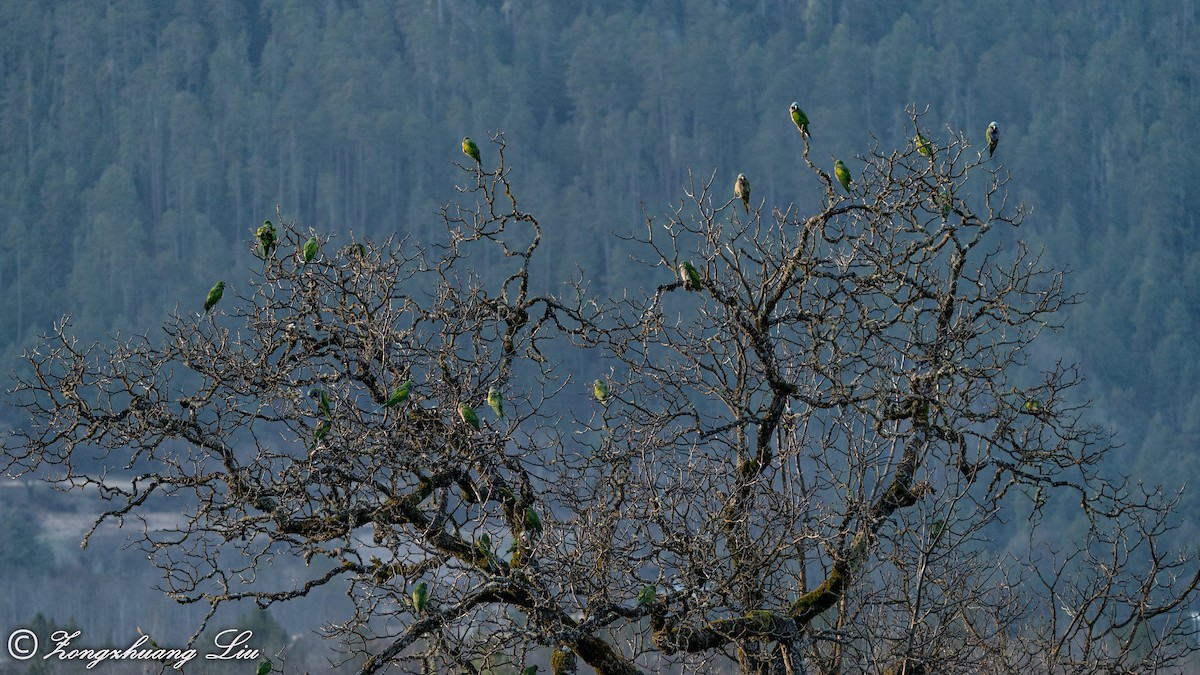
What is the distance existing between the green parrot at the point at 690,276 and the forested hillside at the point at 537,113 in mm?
76365

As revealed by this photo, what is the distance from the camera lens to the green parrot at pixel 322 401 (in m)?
6.35

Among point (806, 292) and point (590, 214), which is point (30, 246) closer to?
point (590, 214)

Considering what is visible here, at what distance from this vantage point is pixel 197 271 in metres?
86.1

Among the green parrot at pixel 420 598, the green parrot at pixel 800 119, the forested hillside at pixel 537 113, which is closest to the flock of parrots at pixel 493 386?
the green parrot at pixel 800 119

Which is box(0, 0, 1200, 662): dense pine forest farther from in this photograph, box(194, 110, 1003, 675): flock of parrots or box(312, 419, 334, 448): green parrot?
box(312, 419, 334, 448): green parrot

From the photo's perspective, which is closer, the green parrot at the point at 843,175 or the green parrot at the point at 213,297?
the green parrot at the point at 213,297

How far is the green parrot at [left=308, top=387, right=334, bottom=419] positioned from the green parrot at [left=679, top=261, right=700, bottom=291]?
1693 mm

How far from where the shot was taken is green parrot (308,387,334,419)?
6352 millimetres

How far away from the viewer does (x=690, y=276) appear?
6922mm

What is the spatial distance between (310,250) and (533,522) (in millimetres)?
1610

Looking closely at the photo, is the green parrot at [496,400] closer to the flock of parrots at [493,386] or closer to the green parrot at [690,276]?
the flock of parrots at [493,386]

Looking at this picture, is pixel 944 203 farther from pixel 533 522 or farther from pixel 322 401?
pixel 322 401

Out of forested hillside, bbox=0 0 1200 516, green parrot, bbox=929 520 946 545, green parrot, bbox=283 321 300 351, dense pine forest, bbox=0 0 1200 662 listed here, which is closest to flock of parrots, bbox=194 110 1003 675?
green parrot, bbox=283 321 300 351

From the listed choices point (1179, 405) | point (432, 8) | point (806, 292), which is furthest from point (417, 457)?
point (432, 8)
